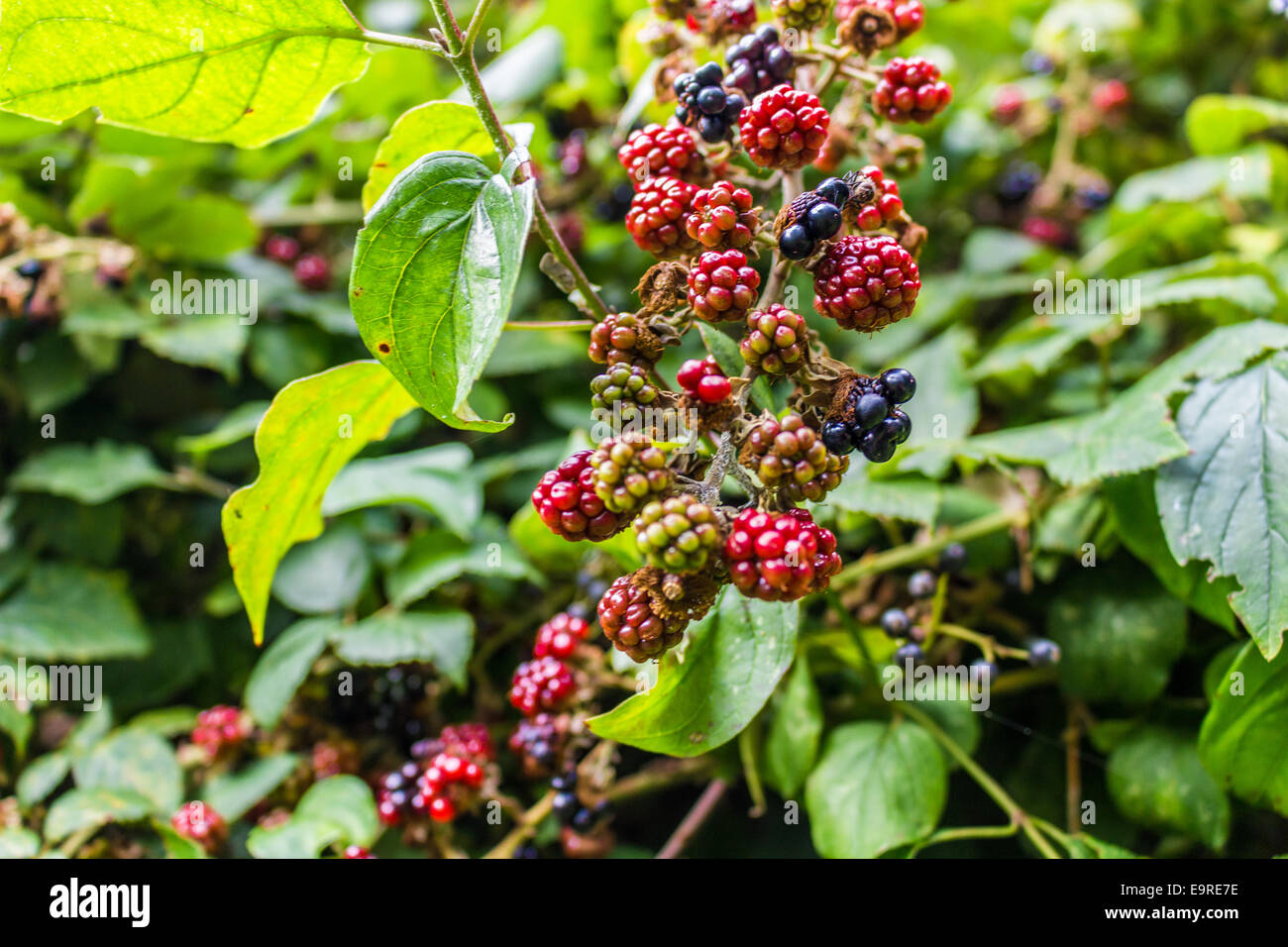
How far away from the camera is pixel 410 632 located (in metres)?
1.24

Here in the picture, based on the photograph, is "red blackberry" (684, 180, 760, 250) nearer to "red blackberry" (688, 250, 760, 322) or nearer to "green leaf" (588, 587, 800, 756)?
"red blackberry" (688, 250, 760, 322)

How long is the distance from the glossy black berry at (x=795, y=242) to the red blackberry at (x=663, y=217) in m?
0.09

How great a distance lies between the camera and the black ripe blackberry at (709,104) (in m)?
0.84

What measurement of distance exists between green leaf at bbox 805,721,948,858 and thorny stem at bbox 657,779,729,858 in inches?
7.1

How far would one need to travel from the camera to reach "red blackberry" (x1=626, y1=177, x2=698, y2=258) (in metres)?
0.78

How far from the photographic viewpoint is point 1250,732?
2.99ft

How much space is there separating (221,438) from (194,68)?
2.17 feet

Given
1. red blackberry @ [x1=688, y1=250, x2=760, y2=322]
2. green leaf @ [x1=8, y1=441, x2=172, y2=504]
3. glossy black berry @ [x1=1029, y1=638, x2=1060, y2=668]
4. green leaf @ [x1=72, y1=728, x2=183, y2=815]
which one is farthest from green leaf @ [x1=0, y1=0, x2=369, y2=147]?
glossy black berry @ [x1=1029, y1=638, x2=1060, y2=668]

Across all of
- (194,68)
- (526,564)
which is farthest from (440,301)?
(526,564)

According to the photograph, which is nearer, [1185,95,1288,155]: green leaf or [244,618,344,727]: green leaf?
[244,618,344,727]: green leaf

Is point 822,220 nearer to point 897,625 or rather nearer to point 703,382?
point 703,382
